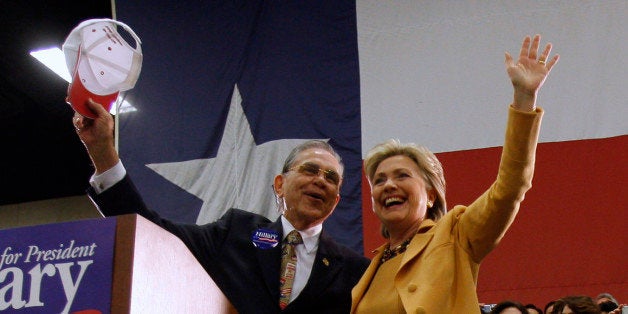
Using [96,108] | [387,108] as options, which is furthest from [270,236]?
[387,108]

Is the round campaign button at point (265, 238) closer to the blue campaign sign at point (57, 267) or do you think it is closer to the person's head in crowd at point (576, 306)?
the blue campaign sign at point (57, 267)

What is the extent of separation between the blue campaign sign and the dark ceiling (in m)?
5.13

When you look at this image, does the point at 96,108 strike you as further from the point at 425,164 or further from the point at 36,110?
the point at 36,110

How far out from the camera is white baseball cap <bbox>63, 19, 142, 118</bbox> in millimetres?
1372

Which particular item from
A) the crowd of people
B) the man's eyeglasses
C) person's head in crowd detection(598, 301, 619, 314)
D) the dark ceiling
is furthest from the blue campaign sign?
the dark ceiling

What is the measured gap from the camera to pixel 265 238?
76.5 inches

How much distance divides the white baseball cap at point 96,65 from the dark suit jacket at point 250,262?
251 mm

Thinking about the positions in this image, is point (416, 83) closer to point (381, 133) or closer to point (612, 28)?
point (381, 133)

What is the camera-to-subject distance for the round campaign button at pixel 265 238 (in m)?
1.92

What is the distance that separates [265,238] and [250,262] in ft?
0.33

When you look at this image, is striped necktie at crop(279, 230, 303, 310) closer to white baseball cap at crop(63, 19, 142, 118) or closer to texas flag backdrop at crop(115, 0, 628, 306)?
white baseball cap at crop(63, 19, 142, 118)

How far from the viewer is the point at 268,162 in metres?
4.40

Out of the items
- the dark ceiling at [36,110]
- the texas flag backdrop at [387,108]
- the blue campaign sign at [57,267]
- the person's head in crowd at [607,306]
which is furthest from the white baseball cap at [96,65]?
the dark ceiling at [36,110]

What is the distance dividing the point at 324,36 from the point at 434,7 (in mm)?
696
